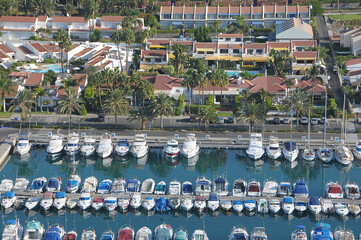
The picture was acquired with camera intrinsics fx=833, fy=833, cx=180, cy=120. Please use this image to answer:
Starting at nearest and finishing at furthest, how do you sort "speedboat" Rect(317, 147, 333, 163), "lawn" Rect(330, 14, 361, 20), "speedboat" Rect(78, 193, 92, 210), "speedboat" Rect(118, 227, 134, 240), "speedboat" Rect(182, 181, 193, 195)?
1. "speedboat" Rect(118, 227, 134, 240)
2. "speedboat" Rect(78, 193, 92, 210)
3. "speedboat" Rect(182, 181, 193, 195)
4. "speedboat" Rect(317, 147, 333, 163)
5. "lawn" Rect(330, 14, 361, 20)

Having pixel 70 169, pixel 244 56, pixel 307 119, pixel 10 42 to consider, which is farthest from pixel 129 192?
pixel 10 42

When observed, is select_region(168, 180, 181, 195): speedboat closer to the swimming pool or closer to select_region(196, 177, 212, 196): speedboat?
select_region(196, 177, 212, 196): speedboat

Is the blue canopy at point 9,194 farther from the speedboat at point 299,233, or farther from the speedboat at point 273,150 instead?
the speedboat at point 273,150

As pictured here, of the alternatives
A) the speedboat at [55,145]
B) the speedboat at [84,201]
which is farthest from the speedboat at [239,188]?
the speedboat at [55,145]

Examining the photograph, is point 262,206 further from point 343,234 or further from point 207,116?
point 207,116

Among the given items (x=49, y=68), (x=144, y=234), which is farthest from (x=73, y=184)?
(x=49, y=68)

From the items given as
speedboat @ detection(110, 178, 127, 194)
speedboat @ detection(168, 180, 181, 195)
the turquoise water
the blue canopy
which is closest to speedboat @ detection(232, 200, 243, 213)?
the turquoise water
